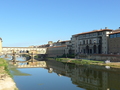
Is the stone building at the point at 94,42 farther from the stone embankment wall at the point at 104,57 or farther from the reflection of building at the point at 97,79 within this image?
the reflection of building at the point at 97,79

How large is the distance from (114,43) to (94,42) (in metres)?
11.4

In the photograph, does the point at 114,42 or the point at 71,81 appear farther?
the point at 114,42

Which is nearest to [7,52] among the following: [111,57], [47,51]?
[47,51]

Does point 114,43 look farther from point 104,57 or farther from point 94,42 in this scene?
point 94,42

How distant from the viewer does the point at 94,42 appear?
2717 inches

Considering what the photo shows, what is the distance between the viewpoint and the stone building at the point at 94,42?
63.8m

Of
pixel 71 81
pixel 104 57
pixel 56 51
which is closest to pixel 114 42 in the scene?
pixel 104 57

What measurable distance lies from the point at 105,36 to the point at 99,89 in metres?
41.4

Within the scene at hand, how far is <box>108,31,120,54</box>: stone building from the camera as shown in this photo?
187ft

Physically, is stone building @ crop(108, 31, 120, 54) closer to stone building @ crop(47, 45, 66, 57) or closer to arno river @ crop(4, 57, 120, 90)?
arno river @ crop(4, 57, 120, 90)

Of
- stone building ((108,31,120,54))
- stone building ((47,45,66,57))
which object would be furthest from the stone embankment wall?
stone building ((47,45,66,57))

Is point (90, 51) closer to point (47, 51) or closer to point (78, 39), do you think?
point (78, 39)

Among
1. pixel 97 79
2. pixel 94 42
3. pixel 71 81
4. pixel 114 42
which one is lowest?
pixel 71 81

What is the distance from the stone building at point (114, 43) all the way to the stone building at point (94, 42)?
233 cm
